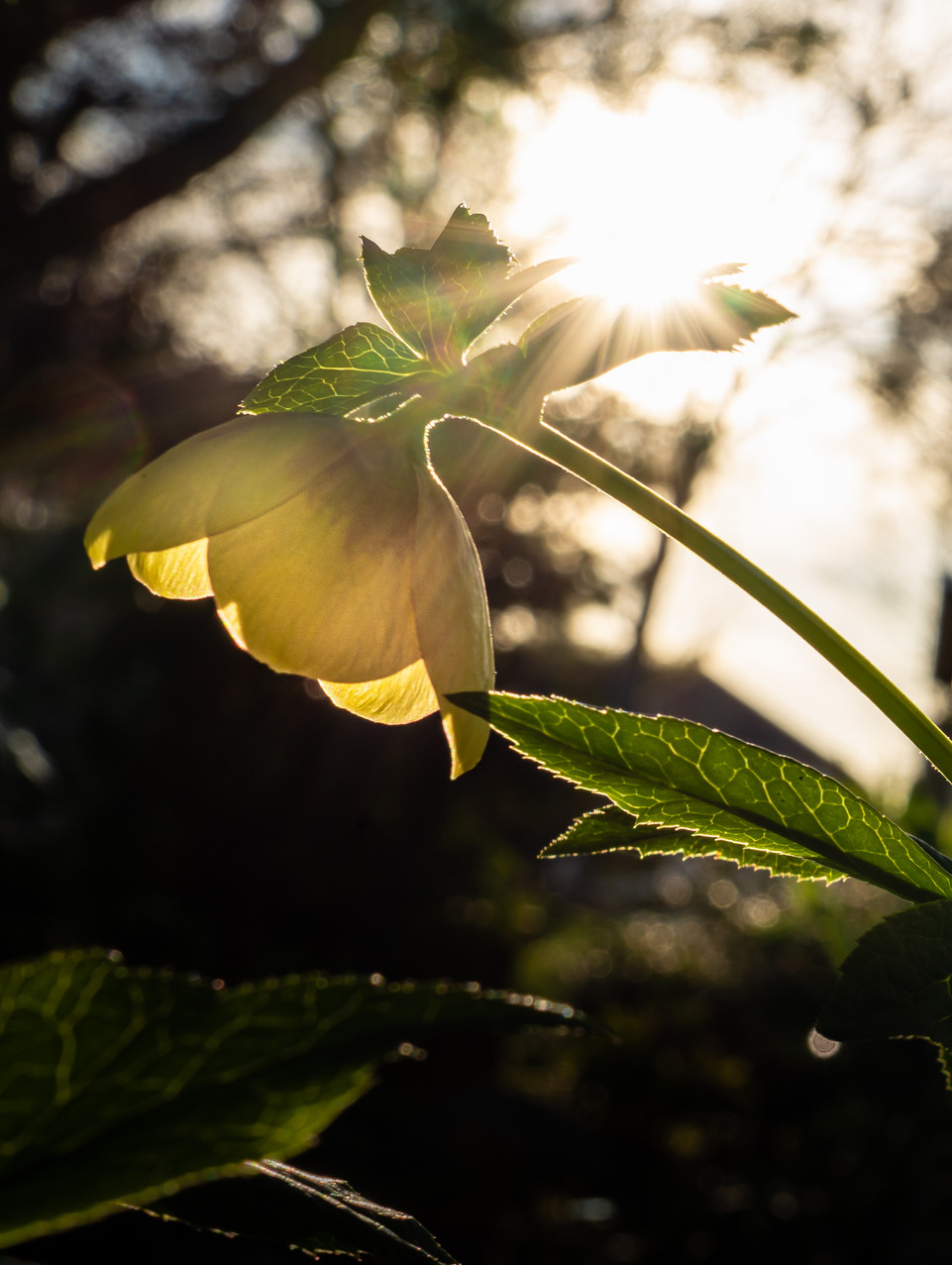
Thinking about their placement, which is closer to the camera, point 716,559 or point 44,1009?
point 44,1009

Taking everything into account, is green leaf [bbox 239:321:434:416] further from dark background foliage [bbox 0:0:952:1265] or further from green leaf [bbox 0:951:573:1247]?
dark background foliage [bbox 0:0:952:1265]

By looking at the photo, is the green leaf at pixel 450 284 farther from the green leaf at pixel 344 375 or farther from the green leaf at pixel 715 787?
the green leaf at pixel 715 787

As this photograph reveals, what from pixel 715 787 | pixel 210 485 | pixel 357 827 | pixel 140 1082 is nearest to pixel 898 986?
pixel 715 787

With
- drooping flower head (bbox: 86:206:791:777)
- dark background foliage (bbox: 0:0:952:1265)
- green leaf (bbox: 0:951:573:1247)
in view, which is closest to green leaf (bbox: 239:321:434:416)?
drooping flower head (bbox: 86:206:791:777)

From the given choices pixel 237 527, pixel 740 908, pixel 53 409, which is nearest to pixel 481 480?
pixel 53 409

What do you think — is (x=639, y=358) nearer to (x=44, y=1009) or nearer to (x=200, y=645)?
(x=44, y=1009)

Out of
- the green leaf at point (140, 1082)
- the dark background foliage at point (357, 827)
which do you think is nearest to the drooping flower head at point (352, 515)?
the green leaf at point (140, 1082)
